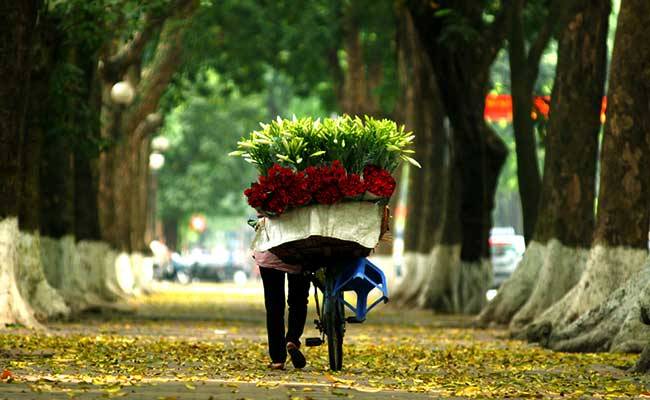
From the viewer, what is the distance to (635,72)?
2003cm

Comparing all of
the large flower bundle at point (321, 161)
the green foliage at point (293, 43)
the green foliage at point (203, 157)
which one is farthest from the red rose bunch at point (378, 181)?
the green foliage at point (203, 157)

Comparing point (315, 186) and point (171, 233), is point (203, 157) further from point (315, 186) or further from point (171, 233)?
point (315, 186)

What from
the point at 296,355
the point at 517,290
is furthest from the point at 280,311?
the point at 517,290

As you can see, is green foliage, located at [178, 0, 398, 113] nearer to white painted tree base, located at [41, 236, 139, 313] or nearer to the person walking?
white painted tree base, located at [41, 236, 139, 313]

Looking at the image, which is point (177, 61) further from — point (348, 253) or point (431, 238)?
point (348, 253)

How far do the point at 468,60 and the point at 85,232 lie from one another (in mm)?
7501

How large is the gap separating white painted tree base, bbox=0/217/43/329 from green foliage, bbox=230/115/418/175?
263 inches

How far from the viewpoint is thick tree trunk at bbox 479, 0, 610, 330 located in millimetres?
23562

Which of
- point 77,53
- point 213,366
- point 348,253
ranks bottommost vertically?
point 213,366

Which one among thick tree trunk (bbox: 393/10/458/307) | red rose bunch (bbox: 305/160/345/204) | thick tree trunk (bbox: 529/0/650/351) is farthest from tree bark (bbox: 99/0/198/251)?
red rose bunch (bbox: 305/160/345/204)

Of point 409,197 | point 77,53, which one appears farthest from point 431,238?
point 77,53

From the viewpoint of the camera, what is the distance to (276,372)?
14055 millimetres

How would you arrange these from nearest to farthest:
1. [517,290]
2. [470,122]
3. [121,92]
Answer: [517,290], [470,122], [121,92]

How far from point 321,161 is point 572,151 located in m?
9.99
